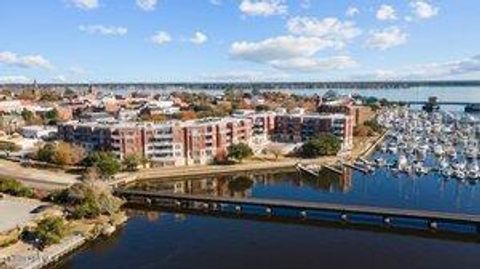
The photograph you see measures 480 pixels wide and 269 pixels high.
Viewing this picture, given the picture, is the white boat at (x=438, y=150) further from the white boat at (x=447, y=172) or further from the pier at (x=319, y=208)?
the pier at (x=319, y=208)

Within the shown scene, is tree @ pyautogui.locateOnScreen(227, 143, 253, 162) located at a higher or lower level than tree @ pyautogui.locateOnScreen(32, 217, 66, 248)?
higher

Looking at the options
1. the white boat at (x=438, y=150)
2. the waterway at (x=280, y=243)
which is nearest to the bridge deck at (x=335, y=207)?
the waterway at (x=280, y=243)

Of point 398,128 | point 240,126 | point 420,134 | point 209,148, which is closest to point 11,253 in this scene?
point 209,148

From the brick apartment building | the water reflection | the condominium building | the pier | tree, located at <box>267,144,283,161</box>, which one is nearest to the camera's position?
the pier

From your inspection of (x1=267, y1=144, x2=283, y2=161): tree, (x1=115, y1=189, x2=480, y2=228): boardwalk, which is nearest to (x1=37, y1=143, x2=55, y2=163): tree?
(x1=115, y1=189, x2=480, y2=228): boardwalk

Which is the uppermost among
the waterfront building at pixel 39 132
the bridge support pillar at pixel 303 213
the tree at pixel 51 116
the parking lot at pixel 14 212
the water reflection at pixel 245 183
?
the tree at pixel 51 116

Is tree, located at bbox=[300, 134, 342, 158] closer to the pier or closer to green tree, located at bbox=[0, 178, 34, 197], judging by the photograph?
the pier

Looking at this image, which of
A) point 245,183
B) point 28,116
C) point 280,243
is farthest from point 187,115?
point 280,243
